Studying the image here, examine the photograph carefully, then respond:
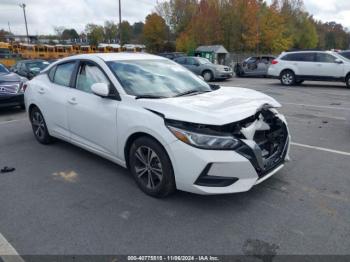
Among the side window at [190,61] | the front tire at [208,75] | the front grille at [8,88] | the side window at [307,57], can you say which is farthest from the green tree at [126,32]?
the front grille at [8,88]

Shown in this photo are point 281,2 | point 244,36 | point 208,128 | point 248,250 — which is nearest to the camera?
point 248,250

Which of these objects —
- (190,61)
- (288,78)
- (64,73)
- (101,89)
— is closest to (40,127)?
(64,73)

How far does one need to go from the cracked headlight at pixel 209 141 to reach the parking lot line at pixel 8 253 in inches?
70.4

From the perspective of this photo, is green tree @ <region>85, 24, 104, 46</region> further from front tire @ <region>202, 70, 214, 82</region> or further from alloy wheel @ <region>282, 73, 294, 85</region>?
alloy wheel @ <region>282, 73, 294, 85</region>

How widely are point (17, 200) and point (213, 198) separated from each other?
89.7 inches

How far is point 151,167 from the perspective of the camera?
3533mm

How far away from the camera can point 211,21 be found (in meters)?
39.7

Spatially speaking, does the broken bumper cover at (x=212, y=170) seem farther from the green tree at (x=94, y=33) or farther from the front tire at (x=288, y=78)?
the green tree at (x=94, y=33)

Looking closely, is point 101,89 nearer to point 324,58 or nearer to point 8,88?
point 8,88

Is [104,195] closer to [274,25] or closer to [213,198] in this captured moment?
[213,198]

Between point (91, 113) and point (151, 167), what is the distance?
123cm

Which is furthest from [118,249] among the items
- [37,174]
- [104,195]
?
[37,174]

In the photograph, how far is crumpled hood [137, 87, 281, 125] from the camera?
10.3 ft

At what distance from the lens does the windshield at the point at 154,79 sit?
12.9 ft
